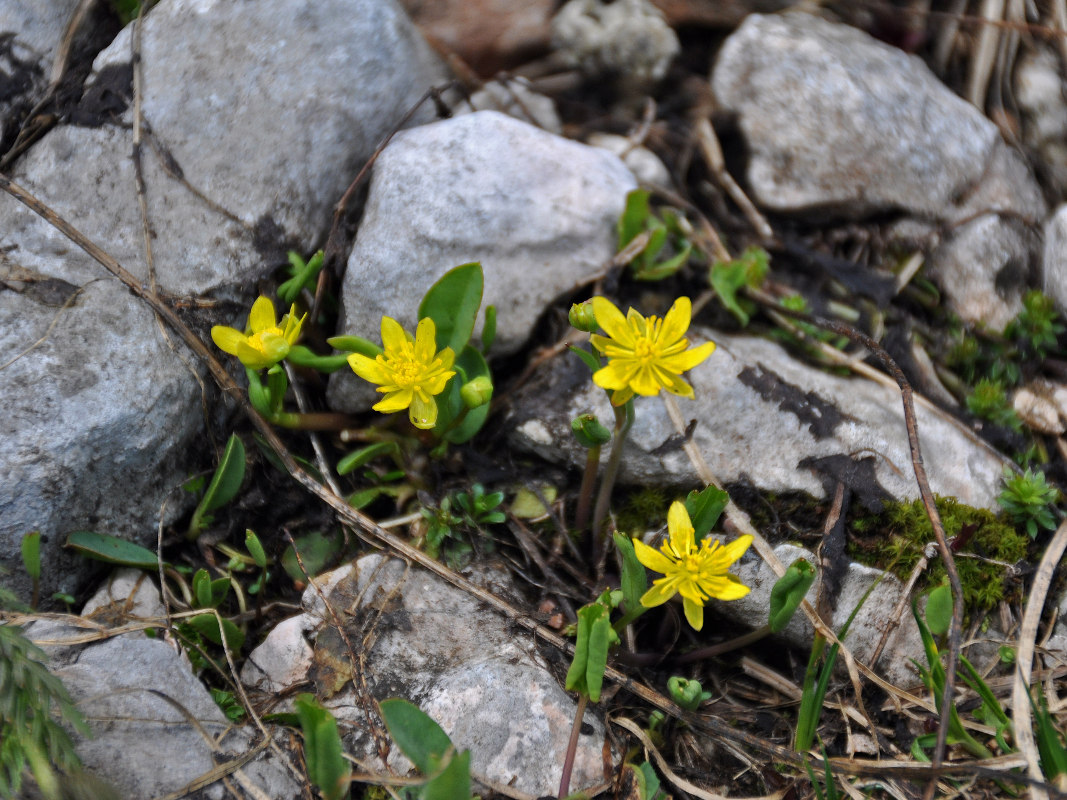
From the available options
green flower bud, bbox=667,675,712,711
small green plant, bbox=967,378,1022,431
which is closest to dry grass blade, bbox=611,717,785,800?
green flower bud, bbox=667,675,712,711

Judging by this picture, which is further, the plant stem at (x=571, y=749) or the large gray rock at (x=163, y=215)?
the large gray rock at (x=163, y=215)

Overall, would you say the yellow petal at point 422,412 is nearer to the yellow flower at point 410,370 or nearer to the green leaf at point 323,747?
the yellow flower at point 410,370

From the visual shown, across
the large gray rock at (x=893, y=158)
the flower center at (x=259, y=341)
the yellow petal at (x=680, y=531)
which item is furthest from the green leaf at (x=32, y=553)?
the large gray rock at (x=893, y=158)

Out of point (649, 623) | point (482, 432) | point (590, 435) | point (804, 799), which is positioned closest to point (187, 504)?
point (482, 432)

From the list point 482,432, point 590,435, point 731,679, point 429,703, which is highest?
point 590,435

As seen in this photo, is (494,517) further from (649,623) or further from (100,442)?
(100,442)

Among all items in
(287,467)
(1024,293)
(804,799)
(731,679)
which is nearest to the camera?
(804,799)

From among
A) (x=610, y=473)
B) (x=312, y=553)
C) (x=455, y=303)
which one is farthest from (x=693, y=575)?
(x=312, y=553)
